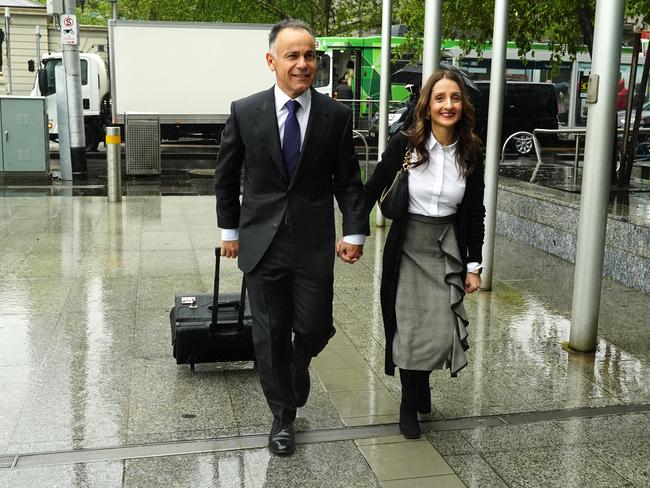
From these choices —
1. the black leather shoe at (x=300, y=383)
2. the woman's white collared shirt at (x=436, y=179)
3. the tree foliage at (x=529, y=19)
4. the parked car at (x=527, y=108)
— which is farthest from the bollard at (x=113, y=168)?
the parked car at (x=527, y=108)

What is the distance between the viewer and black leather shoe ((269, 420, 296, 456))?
13.8ft

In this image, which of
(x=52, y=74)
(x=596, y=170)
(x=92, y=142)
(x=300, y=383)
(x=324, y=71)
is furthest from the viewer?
(x=324, y=71)

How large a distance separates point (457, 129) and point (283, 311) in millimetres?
1200

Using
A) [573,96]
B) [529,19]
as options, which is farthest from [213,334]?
[573,96]

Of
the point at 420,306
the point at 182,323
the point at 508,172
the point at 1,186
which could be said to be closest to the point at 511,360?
the point at 420,306

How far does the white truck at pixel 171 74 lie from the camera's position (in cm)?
2345

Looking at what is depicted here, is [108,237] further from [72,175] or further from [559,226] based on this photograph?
[72,175]

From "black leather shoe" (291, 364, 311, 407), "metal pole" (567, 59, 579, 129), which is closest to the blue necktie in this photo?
"black leather shoe" (291, 364, 311, 407)

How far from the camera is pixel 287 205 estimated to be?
4145 millimetres

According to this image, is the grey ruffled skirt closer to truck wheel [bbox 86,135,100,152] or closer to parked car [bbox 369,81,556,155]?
truck wheel [bbox 86,135,100,152]

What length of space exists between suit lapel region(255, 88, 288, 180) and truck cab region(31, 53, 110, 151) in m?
19.9

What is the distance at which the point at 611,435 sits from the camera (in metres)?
4.53

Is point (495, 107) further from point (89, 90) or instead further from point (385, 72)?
point (89, 90)

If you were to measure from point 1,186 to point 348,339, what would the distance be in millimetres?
10297
